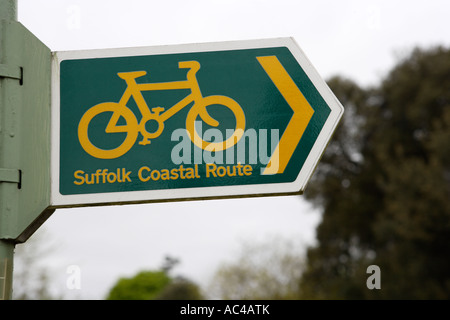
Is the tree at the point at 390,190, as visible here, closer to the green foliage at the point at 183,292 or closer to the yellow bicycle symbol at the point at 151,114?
the green foliage at the point at 183,292

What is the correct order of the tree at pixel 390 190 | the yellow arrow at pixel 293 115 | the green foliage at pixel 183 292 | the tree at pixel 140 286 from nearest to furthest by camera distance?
the yellow arrow at pixel 293 115
the tree at pixel 390 190
the green foliage at pixel 183 292
the tree at pixel 140 286

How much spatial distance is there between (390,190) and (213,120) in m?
23.5

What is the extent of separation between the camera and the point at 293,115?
2344 mm

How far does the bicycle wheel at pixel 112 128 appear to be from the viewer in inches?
92.5

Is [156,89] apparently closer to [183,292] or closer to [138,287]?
[183,292]

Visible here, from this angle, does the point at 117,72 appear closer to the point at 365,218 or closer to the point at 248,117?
the point at 248,117

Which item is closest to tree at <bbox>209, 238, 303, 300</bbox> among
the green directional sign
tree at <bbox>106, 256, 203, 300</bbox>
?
tree at <bbox>106, 256, 203, 300</bbox>

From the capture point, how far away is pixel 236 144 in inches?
90.9

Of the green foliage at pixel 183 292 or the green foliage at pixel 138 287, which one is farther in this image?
the green foliage at pixel 138 287

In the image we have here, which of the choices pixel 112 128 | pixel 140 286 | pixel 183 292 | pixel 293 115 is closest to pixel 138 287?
pixel 140 286

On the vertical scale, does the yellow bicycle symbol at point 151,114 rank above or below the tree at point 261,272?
below

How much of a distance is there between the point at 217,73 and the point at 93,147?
1.53ft

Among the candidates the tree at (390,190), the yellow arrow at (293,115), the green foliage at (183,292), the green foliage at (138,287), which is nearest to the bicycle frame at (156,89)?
the yellow arrow at (293,115)
